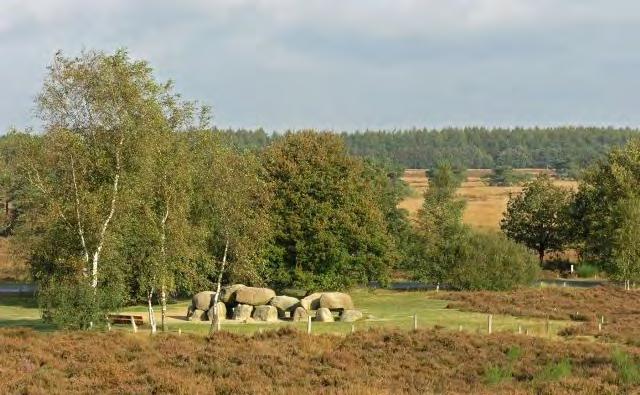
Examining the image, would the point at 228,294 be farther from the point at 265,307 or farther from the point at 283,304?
the point at 283,304

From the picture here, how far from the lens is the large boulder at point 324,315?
56000 mm

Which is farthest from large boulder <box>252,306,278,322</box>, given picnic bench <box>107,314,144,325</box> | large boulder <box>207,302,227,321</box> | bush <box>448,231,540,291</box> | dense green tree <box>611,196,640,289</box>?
dense green tree <box>611,196,640,289</box>

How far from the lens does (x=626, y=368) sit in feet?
98.7

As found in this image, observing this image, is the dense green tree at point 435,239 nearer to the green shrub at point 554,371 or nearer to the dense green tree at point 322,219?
the dense green tree at point 322,219

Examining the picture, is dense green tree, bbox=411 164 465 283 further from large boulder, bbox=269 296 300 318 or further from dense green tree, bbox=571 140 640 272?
large boulder, bbox=269 296 300 318

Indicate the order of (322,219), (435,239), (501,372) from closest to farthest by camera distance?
(501,372), (322,219), (435,239)

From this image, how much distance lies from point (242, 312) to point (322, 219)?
15.4m

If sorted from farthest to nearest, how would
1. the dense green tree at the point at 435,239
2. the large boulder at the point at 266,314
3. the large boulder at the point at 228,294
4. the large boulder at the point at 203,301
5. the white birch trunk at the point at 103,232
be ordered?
1. the dense green tree at the point at 435,239
2. the large boulder at the point at 228,294
3. the large boulder at the point at 203,301
4. the large boulder at the point at 266,314
5. the white birch trunk at the point at 103,232

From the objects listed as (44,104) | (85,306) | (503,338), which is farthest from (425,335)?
(44,104)

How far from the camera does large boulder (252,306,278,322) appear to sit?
5669cm

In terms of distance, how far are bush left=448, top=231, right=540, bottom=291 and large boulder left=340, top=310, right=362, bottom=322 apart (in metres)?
25.1

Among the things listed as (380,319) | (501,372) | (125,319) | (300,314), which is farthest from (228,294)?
(501,372)

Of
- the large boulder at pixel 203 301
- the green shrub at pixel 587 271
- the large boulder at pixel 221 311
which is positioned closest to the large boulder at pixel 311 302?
the large boulder at pixel 221 311

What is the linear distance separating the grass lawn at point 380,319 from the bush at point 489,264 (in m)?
7.67
